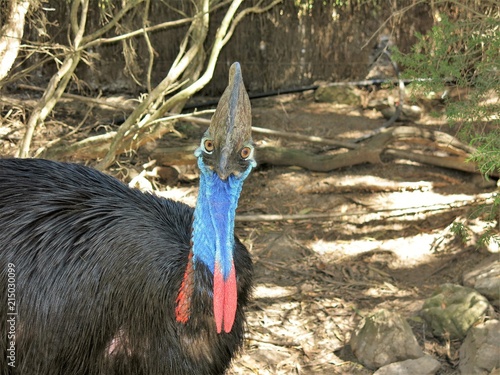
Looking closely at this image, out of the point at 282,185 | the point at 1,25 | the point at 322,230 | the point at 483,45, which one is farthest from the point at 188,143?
the point at 483,45

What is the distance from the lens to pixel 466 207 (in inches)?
196

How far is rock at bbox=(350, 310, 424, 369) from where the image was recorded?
3.56m

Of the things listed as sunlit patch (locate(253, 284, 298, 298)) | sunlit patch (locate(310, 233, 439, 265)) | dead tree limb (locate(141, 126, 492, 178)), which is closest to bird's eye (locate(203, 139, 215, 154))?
sunlit patch (locate(253, 284, 298, 298))

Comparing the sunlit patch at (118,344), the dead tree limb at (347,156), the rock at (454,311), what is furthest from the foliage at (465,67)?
the sunlit patch at (118,344)

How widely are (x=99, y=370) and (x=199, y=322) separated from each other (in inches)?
18.6

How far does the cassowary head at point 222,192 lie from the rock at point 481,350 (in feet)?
5.51

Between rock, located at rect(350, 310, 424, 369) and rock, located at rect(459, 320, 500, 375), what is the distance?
0.79ft

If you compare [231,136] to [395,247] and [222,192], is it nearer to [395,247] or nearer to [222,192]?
[222,192]

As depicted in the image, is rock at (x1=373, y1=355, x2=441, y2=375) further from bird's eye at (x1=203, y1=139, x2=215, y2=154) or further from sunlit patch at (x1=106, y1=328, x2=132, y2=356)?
bird's eye at (x1=203, y1=139, x2=215, y2=154)

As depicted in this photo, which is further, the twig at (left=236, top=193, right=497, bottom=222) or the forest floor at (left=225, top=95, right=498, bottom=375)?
the twig at (left=236, top=193, right=497, bottom=222)

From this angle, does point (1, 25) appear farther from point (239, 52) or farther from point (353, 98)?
point (353, 98)

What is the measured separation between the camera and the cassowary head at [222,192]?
6.77 feet

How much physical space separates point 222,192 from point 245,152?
0.16 meters

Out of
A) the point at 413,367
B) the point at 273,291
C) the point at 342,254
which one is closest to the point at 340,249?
the point at 342,254
